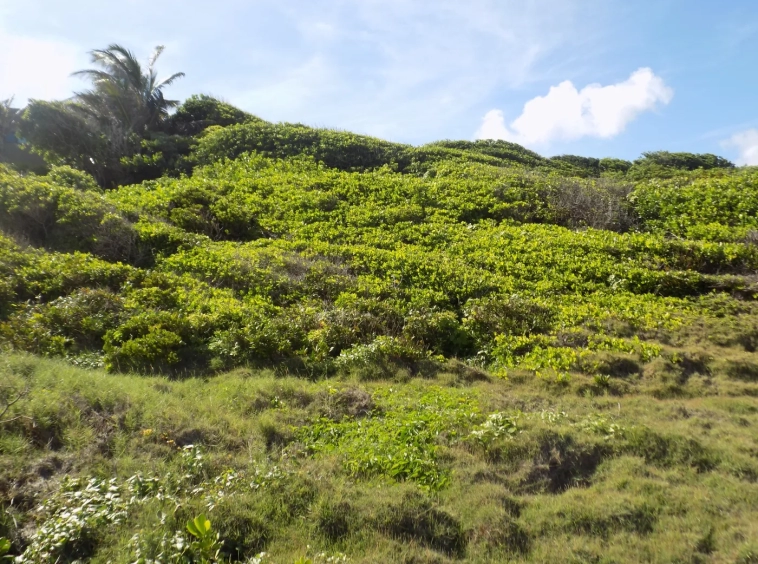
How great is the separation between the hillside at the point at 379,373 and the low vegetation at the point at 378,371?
0.03m

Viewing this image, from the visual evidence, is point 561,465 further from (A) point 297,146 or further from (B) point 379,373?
(A) point 297,146

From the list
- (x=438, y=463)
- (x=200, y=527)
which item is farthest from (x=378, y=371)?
(x=200, y=527)

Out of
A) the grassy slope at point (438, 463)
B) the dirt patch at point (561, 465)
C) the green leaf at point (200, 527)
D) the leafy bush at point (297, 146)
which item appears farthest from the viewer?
the leafy bush at point (297, 146)

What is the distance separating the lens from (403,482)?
4262 mm

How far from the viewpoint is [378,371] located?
664 cm

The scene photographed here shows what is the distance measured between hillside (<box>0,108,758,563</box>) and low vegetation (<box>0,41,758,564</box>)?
0.03 metres

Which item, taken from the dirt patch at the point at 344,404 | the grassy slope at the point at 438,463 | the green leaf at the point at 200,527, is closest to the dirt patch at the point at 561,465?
the grassy slope at the point at 438,463

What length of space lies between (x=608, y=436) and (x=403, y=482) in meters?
2.08

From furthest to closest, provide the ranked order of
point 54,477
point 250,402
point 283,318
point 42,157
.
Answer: point 42,157 → point 283,318 → point 250,402 → point 54,477

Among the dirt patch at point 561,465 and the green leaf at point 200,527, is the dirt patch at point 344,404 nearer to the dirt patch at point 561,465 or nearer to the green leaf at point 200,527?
the dirt patch at point 561,465

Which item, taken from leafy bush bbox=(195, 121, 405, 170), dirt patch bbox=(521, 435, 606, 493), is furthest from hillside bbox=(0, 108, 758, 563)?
leafy bush bbox=(195, 121, 405, 170)

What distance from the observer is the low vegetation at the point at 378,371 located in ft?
12.0

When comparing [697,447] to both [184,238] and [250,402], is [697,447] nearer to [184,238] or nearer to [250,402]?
[250,402]

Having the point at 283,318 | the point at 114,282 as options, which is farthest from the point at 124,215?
the point at 283,318
